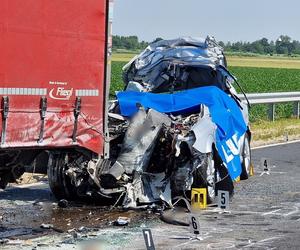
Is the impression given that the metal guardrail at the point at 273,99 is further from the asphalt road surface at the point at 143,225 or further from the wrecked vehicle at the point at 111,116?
the asphalt road surface at the point at 143,225

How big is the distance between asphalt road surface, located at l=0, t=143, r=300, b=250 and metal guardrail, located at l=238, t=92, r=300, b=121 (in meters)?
10.5

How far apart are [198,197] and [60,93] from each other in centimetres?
271

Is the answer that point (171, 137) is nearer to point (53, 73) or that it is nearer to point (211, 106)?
point (211, 106)

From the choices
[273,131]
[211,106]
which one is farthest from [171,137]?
[273,131]

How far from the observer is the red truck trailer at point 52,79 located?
323 inches

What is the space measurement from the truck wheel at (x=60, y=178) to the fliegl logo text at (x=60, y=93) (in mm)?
1814

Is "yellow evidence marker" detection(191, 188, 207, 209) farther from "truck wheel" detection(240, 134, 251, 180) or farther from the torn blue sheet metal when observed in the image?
"truck wheel" detection(240, 134, 251, 180)

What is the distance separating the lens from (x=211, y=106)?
11.8 metres

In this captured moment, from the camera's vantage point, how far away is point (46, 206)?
35.6 feet

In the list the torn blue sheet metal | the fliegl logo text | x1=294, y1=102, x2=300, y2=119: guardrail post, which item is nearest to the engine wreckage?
the torn blue sheet metal

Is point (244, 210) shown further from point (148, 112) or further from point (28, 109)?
point (28, 109)

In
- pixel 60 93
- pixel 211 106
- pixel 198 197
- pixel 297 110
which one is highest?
pixel 60 93

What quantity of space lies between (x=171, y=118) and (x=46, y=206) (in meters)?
2.02

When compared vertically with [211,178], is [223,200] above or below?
below
